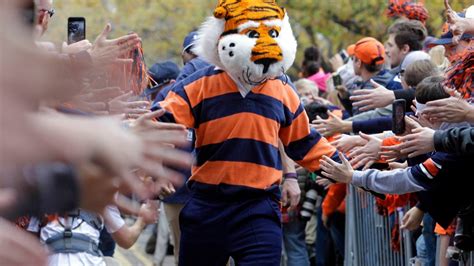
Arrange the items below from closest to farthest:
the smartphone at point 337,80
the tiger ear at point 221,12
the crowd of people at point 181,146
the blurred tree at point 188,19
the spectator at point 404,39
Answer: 1. the crowd of people at point 181,146
2. the tiger ear at point 221,12
3. the spectator at point 404,39
4. the smartphone at point 337,80
5. the blurred tree at point 188,19

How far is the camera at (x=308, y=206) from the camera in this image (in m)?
10.7

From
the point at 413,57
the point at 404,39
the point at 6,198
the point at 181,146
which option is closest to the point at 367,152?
the point at 413,57

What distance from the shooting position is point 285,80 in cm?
736

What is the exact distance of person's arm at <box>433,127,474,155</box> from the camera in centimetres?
602

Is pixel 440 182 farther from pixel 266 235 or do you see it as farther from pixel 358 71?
pixel 358 71

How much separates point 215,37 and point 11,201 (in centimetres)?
486

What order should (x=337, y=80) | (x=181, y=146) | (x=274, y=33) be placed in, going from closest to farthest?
1. (x=181, y=146)
2. (x=274, y=33)
3. (x=337, y=80)

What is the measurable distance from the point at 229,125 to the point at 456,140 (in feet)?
4.97

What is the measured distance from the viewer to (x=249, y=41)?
6984 millimetres

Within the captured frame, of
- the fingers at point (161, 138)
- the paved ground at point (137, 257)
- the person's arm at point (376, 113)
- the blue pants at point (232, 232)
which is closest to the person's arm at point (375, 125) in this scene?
the person's arm at point (376, 113)

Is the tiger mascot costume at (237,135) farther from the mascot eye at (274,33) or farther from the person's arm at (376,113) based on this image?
the person's arm at (376,113)

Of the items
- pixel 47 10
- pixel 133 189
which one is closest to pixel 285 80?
pixel 47 10

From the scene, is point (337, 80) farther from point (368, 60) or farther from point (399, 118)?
point (399, 118)

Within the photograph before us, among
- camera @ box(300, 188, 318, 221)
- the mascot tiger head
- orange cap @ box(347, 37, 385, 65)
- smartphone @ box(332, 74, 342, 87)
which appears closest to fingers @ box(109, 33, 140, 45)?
the mascot tiger head
